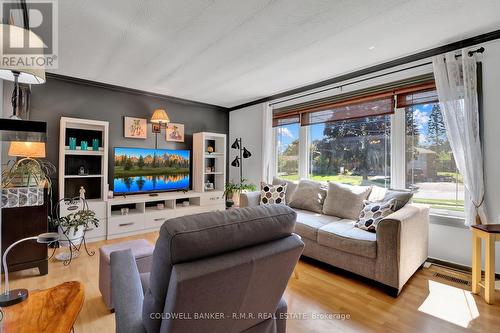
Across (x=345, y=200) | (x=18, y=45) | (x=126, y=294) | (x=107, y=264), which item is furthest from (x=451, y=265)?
(x=18, y=45)

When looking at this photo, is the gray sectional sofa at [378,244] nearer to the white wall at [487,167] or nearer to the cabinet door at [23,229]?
the white wall at [487,167]

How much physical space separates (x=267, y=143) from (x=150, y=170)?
2122mm

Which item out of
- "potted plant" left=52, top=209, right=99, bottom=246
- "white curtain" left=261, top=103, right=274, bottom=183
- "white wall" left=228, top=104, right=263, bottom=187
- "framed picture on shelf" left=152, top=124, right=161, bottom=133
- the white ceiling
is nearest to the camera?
the white ceiling

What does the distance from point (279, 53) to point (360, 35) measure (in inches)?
32.6

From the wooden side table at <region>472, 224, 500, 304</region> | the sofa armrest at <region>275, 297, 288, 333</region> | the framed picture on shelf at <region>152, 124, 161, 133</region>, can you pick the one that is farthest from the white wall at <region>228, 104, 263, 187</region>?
the sofa armrest at <region>275, 297, 288, 333</region>

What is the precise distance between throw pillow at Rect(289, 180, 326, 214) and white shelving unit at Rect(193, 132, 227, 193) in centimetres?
184

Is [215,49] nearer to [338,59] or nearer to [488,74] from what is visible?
[338,59]

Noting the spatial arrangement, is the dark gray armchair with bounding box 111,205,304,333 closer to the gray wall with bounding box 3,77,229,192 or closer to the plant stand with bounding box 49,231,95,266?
the plant stand with bounding box 49,231,95,266

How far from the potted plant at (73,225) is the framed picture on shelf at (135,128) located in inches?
59.4

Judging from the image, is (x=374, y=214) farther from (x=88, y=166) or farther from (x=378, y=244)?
(x=88, y=166)

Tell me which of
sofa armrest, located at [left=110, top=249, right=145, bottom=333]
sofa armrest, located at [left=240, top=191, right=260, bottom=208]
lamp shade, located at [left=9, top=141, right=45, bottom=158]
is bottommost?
sofa armrest, located at [left=110, top=249, right=145, bottom=333]

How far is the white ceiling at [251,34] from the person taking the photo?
6.31 feet

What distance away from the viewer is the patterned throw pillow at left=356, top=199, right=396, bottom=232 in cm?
245

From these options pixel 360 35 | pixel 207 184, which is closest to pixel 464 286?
pixel 360 35
